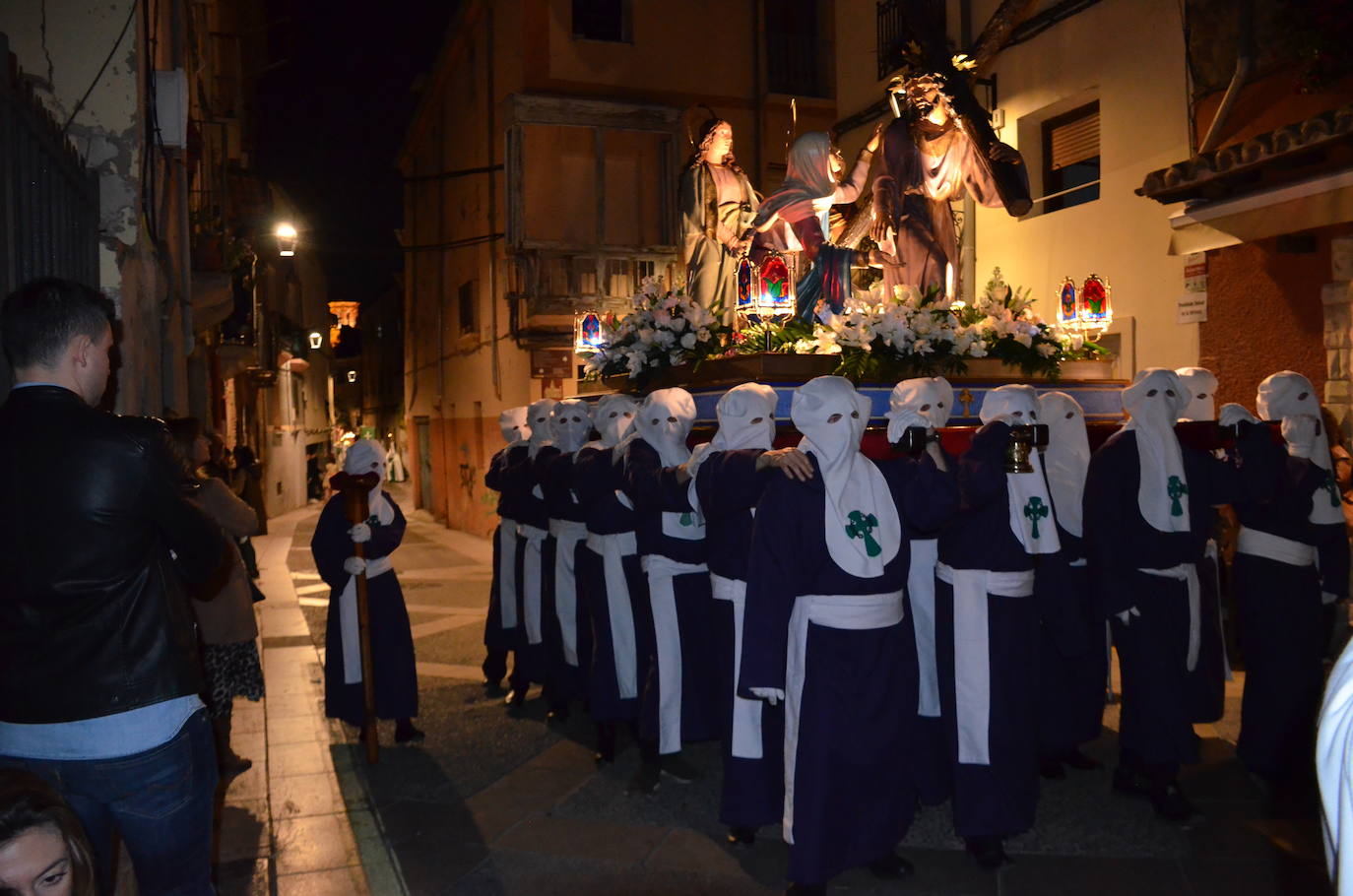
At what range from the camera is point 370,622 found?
22.2 ft

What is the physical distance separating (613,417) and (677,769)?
7.67 ft

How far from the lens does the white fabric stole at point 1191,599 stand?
17.3ft

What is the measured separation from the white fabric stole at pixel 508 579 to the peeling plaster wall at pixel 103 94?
3140 millimetres

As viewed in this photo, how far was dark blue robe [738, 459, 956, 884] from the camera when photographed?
14.1 ft

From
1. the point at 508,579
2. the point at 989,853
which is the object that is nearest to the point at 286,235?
the point at 508,579

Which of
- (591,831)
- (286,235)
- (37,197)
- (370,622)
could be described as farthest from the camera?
(286,235)

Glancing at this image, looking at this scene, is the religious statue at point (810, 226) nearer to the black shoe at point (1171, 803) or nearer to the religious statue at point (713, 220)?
the religious statue at point (713, 220)

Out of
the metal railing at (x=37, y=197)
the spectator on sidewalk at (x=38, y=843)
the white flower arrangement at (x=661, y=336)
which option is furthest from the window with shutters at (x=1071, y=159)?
the spectator on sidewalk at (x=38, y=843)

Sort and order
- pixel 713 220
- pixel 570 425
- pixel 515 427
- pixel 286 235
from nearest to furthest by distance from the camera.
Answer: pixel 570 425 < pixel 515 427 < pixel 713 220 < pixel 286 235

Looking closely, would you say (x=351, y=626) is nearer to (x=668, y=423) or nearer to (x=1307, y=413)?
(x=668, y=423)

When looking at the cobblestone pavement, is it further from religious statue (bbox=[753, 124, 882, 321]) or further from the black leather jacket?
religious statue (bbox=[753, 124, 882, 321])

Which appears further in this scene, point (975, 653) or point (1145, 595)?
point (1145, 595)

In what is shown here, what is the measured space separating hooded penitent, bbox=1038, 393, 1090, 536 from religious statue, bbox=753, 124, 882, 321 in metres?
2.10

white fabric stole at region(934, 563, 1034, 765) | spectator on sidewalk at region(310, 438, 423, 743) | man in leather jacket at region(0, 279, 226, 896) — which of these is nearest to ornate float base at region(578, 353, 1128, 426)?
white fabric stole at region(934, 563, 1034, 765)
